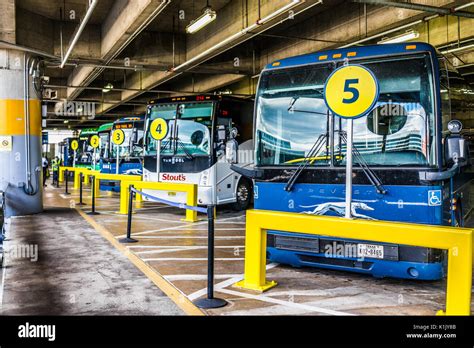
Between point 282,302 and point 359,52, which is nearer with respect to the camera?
point 282,302

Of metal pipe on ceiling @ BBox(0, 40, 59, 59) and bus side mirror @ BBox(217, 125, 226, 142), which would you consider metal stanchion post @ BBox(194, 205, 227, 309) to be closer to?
bus side mirror @ BBox(217, 125, 226, 142)

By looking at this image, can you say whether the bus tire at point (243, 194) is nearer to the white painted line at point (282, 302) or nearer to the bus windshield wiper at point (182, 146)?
the bus windshield wiper at point (182, 146)

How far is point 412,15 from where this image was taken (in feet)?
36.7

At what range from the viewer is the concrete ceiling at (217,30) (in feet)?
38.0

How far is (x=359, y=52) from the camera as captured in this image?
5875 millimetres

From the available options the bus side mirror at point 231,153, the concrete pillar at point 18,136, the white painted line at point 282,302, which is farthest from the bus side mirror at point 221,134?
the white painted line at point 282,302

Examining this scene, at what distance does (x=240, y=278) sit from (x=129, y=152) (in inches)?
497

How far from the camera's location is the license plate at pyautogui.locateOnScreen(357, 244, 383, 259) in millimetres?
5406

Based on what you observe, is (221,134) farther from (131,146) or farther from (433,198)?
(433,198)

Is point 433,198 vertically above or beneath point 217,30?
beneath

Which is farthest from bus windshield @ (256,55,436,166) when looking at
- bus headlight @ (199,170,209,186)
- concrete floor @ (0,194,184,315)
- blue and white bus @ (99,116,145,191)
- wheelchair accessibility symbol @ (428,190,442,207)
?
blue and white bus @ (99,116,145,191)

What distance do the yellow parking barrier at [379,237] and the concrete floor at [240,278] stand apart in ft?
1.33

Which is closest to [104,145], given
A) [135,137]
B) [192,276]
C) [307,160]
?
[135,137]
